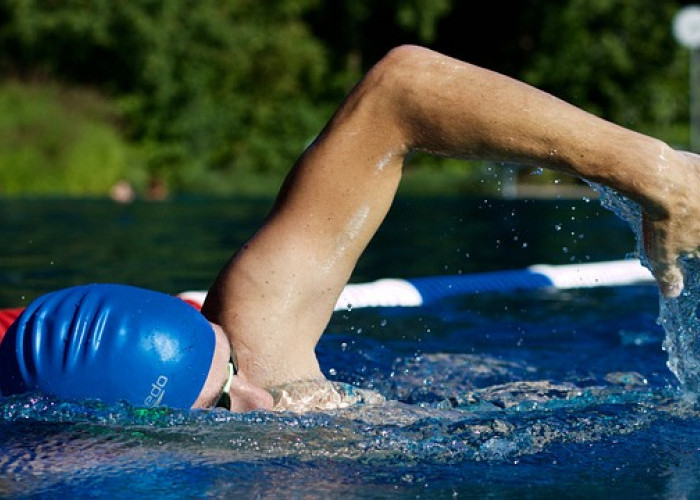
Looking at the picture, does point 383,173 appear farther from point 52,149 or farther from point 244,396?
point 52,149

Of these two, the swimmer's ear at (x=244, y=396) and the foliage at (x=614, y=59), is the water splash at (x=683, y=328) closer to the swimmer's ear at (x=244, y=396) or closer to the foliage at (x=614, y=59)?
the swimmer's ear at (x=244, y=396)

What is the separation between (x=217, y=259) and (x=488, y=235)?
337cm

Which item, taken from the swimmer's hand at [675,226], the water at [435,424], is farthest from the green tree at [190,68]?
the swimmer's hand at [675,226]

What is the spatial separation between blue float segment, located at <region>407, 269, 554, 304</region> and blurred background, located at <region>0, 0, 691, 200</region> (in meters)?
17.0

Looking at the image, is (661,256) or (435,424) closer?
(661,256)

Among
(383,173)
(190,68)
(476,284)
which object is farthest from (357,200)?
(190,68)

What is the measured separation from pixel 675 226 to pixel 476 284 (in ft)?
9.61

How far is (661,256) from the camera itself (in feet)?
7.86

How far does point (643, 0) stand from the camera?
A: 2794cm

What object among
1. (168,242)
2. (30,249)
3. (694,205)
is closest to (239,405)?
(694,205)

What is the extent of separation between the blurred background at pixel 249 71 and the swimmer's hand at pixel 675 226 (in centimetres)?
1975

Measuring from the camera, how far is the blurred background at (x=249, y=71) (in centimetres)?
2291

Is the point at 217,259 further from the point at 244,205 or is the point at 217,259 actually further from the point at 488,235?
the point at 244,205

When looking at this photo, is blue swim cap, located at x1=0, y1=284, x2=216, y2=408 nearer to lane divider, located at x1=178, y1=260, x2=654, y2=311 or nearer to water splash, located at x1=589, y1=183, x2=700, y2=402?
water splash, located at x1=589, y1=183, x2=700, y2=402
